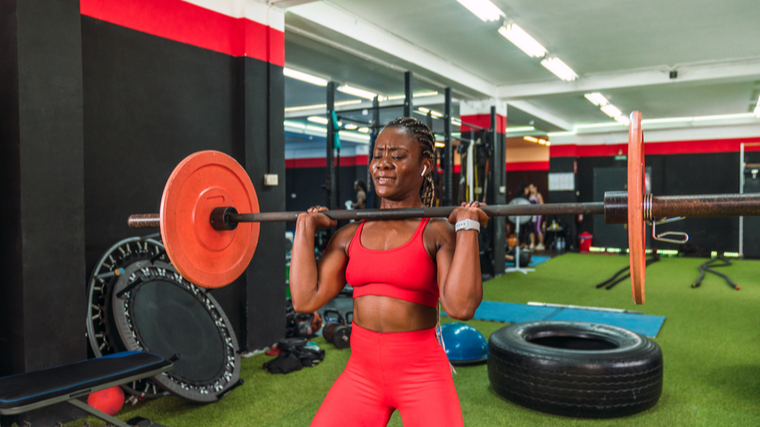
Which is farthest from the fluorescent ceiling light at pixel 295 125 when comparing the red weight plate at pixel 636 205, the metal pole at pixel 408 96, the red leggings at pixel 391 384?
the red weight plate at pixel 636 205

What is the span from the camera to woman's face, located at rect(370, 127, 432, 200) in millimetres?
1588

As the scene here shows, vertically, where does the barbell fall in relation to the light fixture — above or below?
below

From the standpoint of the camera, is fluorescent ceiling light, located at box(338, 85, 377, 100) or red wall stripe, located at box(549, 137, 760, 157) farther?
red wall stripe, located at box(549, 137, 760, 157)

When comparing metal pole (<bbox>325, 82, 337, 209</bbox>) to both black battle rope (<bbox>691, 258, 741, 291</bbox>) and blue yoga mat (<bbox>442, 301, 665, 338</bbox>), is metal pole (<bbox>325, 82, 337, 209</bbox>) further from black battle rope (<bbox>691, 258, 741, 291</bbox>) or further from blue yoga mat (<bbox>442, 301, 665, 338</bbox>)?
black battle rope (<bbox>691, 258, 741, 291</bbox>)

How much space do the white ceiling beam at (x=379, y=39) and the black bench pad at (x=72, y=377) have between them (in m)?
3.16

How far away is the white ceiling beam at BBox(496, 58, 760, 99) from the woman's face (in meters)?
7.20

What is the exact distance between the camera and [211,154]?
191 centimetres

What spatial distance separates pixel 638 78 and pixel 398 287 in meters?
7.51

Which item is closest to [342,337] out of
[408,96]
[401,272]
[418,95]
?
[401,272]

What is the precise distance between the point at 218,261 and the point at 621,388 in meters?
2.28

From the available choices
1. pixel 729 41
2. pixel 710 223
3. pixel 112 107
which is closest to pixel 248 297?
pixel 112 107

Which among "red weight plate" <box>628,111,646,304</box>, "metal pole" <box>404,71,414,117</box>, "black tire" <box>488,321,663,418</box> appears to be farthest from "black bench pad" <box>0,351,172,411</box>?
"metal pole" <box>404,71,414,117</box>

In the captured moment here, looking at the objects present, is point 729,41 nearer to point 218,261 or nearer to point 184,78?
point 184,78

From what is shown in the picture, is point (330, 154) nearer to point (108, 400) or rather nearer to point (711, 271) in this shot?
point (108, 400)
